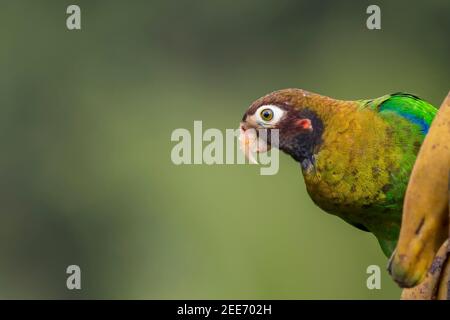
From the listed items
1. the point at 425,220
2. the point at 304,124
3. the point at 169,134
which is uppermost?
the point at 169,134

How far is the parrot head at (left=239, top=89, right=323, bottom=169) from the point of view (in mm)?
4469

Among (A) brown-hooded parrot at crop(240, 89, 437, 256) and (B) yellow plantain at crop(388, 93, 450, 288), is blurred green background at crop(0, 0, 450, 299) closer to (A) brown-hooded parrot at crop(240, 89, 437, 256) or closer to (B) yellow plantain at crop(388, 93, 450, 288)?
(A) brown-hooded parrot at crop(240, 89, 437, 256)

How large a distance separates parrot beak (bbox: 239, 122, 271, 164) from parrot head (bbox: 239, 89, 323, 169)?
0.03m

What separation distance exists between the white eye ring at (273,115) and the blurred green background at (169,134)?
Result: 4.51m

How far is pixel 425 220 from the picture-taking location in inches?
107

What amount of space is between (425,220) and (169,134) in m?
7.36

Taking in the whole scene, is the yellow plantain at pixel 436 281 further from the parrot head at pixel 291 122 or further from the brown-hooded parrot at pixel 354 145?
the parrot head at pixel 291 122

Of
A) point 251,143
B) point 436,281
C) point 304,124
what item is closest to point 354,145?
point 304,124

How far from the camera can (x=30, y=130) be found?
428 inches

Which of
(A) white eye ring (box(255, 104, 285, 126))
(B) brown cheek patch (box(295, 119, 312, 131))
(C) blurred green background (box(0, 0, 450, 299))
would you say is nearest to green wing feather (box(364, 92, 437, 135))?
(B) brown cheek patch (box(295, 119, 312, 131))

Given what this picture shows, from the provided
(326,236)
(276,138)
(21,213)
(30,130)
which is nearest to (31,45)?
(30,130)

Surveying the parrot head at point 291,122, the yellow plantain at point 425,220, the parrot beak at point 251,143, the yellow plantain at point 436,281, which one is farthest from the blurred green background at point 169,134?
the yellow plantain at point 425,220

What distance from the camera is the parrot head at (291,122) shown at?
4.47m

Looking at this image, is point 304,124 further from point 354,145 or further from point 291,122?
point 354,145
